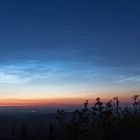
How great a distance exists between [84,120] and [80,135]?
662 mm

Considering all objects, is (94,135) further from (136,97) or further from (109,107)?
(136,97)

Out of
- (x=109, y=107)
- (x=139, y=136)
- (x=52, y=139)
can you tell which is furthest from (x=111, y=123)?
(x=52, y=139)

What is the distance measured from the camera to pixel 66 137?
16766mm

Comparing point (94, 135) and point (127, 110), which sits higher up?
point (127, 110)

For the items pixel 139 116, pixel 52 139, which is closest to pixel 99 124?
pixel 139 116

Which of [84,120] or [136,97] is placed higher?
[136,97]

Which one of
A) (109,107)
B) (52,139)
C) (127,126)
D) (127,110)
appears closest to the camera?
(109,107)

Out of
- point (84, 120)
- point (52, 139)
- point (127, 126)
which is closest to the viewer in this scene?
point (84, 120)

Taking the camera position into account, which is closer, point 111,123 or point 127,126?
point 111,123

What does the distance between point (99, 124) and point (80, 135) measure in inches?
39.9

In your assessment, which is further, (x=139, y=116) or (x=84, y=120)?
(x=139, y=116)

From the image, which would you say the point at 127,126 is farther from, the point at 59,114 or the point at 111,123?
the point at 59,114

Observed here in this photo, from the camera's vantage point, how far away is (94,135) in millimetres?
16531

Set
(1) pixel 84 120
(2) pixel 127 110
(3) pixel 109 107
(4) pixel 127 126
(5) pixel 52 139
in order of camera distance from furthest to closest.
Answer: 1. (5) pixel 52 139
2. (2) pixel 127 110
3. (4) pixel 127 126
4. (3) pixel 109 107
5. (1) pixel 84 120
